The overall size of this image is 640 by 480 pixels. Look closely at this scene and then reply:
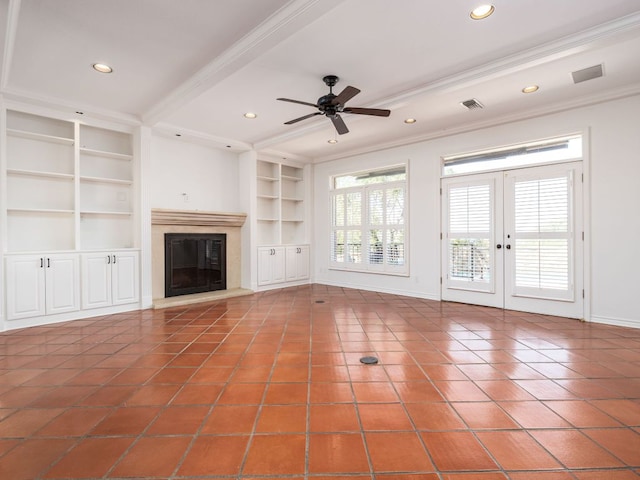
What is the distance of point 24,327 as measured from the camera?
12.7 ft

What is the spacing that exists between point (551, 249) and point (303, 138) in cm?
410

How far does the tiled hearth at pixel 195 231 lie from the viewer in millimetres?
5160

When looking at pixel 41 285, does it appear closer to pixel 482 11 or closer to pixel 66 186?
pixel 66 186

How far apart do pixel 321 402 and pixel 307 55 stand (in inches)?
118

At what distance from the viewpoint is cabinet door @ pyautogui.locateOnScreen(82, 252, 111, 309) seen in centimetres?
429

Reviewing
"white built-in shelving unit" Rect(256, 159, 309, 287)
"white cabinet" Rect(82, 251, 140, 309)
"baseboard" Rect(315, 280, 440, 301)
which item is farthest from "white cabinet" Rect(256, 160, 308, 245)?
"white cabinet" Rect(82, 251, 140, 309)

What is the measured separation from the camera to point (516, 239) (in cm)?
458

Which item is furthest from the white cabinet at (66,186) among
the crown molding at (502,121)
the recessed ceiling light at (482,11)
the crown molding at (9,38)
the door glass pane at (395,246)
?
the recessed ceiling light at (482,11)

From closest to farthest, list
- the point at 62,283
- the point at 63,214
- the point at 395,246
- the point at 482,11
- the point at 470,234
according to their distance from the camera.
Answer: the point at 482,11 < the point at 62,283 < the point at 63,214 < the point at 470,234 < the point at 395,246

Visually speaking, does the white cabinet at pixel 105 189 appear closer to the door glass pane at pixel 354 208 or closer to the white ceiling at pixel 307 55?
the white ceiling at pixel 307 55

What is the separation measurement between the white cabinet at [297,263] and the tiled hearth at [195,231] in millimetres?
1026

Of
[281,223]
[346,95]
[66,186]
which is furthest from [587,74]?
[66,186]

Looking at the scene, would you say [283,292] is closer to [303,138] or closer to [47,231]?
[303,138]

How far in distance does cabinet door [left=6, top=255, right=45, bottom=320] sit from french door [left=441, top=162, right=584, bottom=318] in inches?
224
